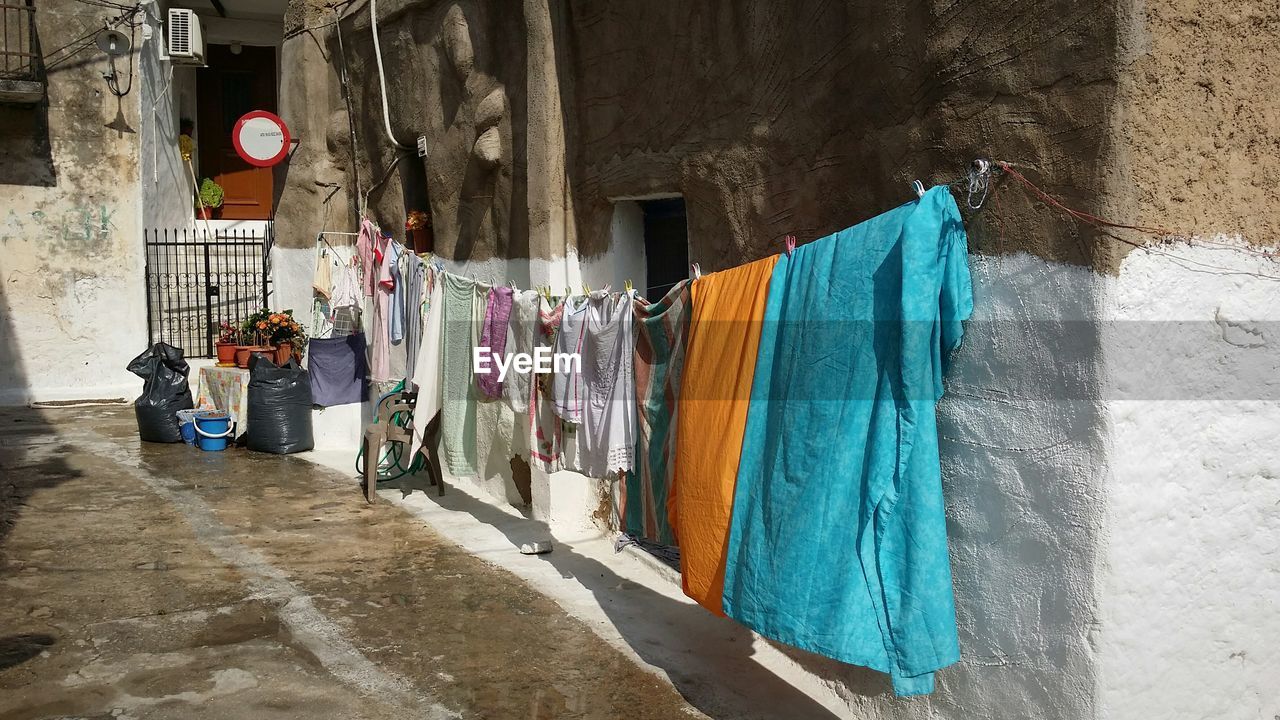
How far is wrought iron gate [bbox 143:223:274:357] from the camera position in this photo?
13211mm

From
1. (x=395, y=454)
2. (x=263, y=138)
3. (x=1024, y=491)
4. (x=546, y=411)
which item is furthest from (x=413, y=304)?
(x=1024, y=491)

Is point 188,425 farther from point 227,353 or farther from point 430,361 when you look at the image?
point 430,361

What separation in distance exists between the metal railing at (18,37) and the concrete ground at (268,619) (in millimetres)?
6680

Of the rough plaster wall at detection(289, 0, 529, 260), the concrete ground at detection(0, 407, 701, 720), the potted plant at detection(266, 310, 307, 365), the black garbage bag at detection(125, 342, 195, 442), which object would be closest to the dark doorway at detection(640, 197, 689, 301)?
the rough plaster wall at detection(289, 0, 529, 260)

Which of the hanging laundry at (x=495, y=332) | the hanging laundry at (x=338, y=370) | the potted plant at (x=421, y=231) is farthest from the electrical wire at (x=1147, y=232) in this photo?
the hanging laundry at (x=338, y=370)

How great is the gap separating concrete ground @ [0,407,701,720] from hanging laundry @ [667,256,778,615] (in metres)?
0.68

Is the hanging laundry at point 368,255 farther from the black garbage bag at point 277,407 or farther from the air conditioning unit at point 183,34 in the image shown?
the air conditioning unit at point 183,34

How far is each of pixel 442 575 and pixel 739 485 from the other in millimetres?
2654

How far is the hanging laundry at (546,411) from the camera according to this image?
5.75m

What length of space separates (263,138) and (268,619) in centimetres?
703

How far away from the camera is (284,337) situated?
1046 cm

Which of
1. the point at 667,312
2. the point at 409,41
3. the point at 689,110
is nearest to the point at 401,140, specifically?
the point at 409,41

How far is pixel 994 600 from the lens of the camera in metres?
3.52

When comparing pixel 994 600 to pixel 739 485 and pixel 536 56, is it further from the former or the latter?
pixel 536 56
